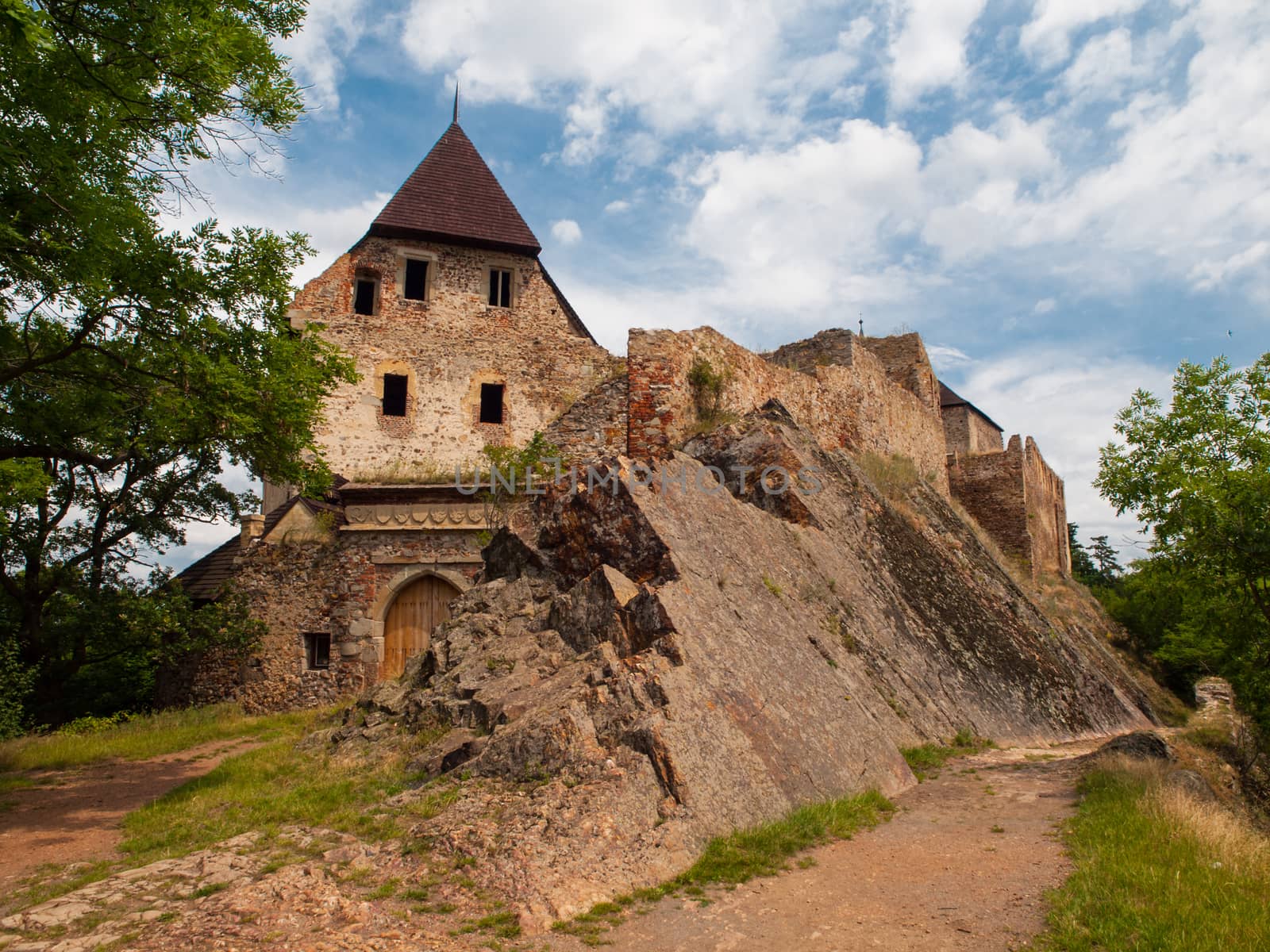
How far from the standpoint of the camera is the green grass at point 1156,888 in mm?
4066

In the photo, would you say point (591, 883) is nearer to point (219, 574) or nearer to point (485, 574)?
point (485, 574)

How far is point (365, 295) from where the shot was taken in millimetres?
18656

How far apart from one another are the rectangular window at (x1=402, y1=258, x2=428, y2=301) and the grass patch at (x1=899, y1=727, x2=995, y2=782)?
46.8 ft

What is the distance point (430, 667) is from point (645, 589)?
8.68 ft

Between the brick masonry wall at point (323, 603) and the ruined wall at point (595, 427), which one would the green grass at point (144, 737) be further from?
the ruined wall at point (595, 427)

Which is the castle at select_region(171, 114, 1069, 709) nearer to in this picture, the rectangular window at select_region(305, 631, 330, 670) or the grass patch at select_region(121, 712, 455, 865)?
the rectangular window at select_region(305, 631, 330, 670)

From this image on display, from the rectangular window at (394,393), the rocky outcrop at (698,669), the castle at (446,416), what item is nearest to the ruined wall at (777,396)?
the castle at (446,416)

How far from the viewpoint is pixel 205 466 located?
53.0 feet

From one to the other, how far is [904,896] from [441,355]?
15577mm

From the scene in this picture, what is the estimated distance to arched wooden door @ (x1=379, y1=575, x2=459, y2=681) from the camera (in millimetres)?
15000

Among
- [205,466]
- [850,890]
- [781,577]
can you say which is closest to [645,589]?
[781,577]

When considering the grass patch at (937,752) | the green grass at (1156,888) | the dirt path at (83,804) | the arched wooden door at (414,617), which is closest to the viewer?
the green grass at (1156,888)

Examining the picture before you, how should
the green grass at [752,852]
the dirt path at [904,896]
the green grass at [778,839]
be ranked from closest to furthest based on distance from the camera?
the dirt path at [904,896]
the green grass at [752,852]
the green grass at [778,839]

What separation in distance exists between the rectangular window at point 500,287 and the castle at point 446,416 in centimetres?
4
